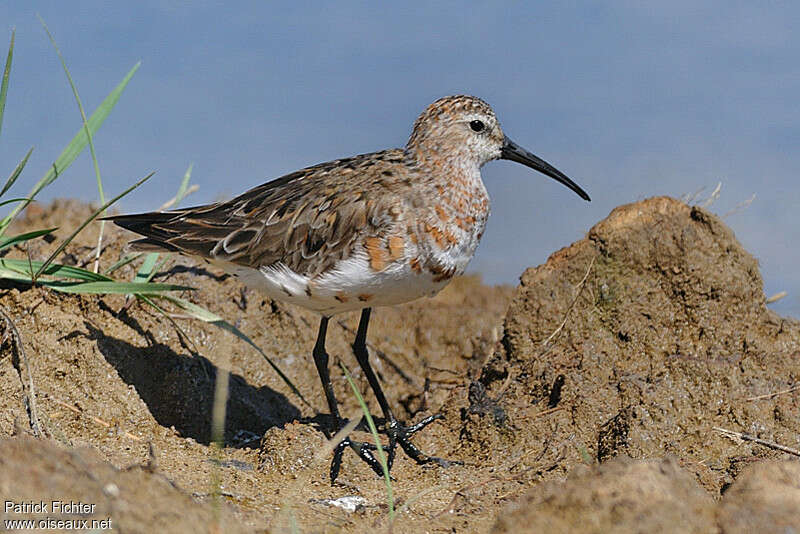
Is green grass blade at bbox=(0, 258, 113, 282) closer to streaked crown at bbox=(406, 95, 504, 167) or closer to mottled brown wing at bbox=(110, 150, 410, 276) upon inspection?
mottled brown wing at bbox=(110, 150, 410, 276)

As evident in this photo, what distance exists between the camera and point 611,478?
2906 millimetres

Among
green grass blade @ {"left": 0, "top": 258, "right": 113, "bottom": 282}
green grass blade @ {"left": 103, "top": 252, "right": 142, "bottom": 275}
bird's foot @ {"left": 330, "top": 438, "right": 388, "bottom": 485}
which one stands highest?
green grass blade @ {"left": 103, "top": 252, "right": 142, "bottom": 275}

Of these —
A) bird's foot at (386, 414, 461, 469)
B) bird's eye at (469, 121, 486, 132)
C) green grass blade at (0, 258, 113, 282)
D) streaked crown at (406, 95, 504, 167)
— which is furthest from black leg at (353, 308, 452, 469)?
green grass blade at (0, 258, 113, 282)

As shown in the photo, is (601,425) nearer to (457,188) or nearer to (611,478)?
(457,188)

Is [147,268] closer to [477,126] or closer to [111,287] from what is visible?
[111,287]

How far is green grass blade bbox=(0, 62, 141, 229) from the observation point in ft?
20.1

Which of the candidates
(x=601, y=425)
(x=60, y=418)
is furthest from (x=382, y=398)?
(x=60, y=418)

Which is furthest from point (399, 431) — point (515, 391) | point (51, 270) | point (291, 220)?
point (51, 270)

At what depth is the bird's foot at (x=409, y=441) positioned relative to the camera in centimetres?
527

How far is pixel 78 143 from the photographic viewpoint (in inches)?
245

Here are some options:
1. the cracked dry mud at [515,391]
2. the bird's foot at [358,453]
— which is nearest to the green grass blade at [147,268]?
the cracked dry mud at [515,391]

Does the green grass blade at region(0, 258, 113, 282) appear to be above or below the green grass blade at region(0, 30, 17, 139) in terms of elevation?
below

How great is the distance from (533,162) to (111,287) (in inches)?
120

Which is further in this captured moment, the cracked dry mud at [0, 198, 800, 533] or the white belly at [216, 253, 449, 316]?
the white belly at [216, 253, 449, 316]
